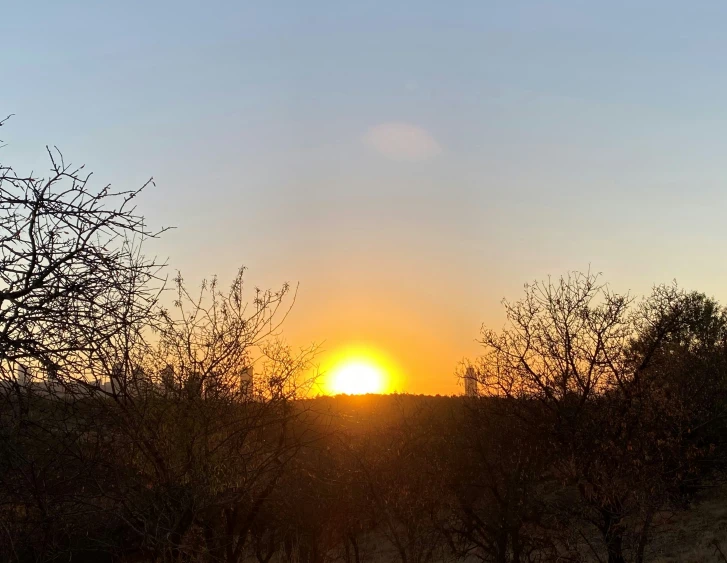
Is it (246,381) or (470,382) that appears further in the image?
(470,382)

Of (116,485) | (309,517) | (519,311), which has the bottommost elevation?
(309,517)

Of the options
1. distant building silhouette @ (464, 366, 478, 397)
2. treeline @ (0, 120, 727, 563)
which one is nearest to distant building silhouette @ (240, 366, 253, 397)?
treeline @ (0, 120, 727, 563)

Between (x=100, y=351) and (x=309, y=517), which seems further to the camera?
(x=309, y=517)

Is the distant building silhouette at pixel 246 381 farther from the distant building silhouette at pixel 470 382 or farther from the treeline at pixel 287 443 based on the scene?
the distant building silhouette at pixel 470 382

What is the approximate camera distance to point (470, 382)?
14.9m

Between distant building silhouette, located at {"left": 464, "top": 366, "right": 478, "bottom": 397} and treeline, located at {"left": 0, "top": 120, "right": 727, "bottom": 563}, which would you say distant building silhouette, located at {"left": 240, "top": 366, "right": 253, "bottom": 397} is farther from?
distant building silhouette, located at {"left": 464, "top": 366, "right": 478, "bottom": 397}

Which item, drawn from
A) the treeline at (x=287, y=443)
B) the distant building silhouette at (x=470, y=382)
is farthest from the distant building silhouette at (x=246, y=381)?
the distant building silhouette at (x=470, y=382)

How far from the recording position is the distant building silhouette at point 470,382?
1461cm

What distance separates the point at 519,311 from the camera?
542 inches

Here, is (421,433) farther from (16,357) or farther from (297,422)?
(16,357)

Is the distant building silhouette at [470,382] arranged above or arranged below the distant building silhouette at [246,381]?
above

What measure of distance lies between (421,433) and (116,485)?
11912 millimetres

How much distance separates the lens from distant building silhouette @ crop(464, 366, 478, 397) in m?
14.6

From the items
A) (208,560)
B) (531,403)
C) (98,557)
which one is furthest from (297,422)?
(98,557)
